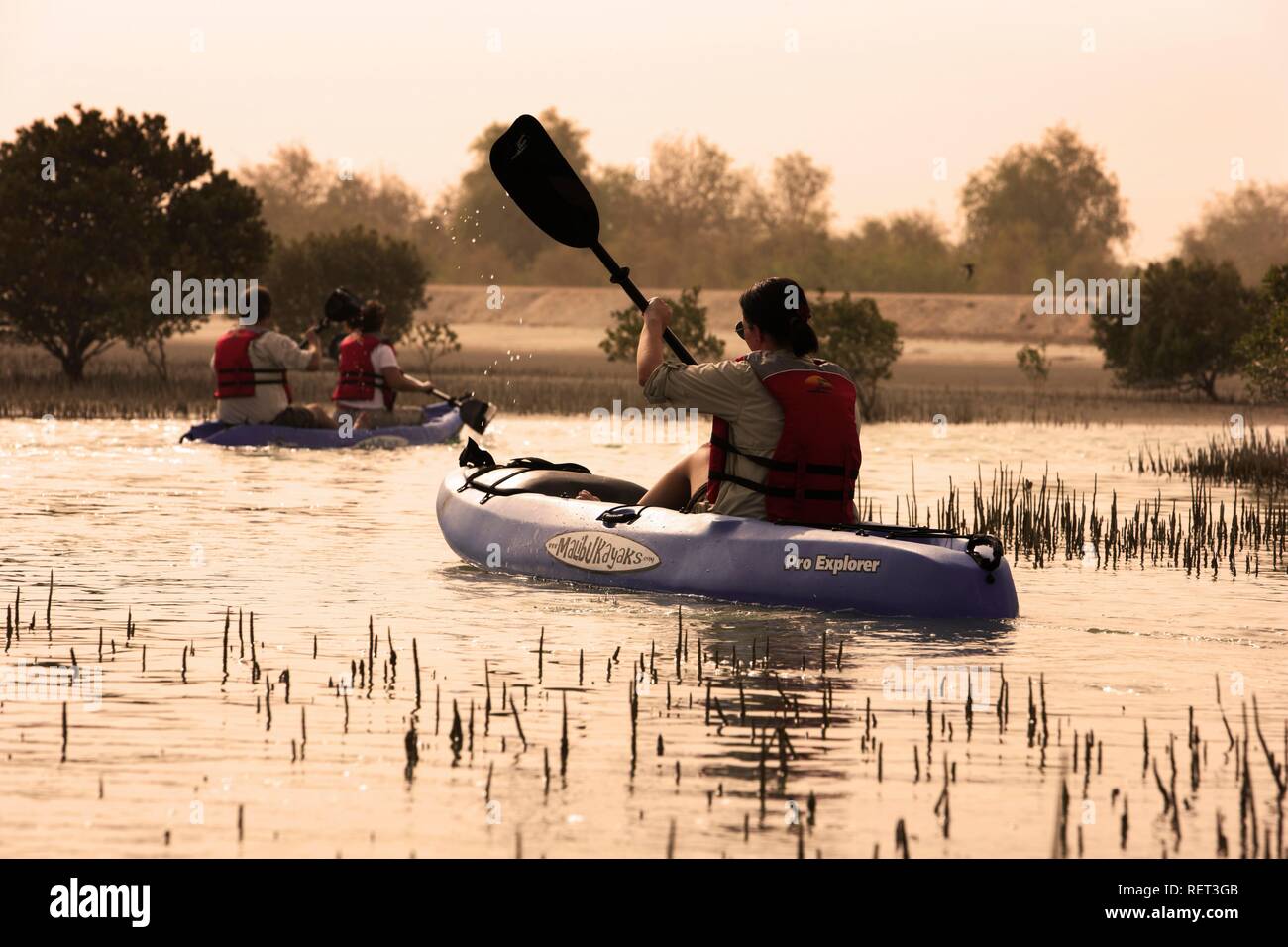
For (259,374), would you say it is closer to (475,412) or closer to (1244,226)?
(475,412)

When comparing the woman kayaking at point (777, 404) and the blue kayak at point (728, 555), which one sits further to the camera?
the woman kayaking at point (777, 404)

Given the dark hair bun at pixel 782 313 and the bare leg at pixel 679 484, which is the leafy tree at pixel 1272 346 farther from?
the dark hair bun at pixel 782 313

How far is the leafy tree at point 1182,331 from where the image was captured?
32.0 metres

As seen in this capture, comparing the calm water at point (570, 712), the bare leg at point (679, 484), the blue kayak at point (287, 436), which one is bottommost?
the calm water at point (570, 712)

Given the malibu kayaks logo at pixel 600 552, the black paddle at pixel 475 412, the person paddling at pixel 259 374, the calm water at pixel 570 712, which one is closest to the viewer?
the calm water at pixel 570 712

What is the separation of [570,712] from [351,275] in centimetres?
3406

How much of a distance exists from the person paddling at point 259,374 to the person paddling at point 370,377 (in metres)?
0.40

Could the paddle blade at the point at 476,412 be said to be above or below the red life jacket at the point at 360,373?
below

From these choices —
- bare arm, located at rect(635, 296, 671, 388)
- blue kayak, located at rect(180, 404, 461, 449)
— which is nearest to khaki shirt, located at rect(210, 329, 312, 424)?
blue kayak, located at rect(180, 404, 461, 449)

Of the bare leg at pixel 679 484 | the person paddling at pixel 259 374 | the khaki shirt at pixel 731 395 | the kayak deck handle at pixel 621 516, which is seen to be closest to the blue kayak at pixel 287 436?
the person paddling at pixel 259 374

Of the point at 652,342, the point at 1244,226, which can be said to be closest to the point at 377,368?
the point at 652,342

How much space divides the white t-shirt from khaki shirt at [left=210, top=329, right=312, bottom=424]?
714 millimetres

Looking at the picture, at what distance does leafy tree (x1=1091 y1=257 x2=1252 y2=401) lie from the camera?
32031 millimetres

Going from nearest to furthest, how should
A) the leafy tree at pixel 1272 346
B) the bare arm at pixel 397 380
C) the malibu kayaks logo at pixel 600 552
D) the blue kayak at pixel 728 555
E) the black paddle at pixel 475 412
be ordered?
the blue kayak at pixel 728 555, the malibu kayaks logo at pixel 600 552, the bare arm at pixel 397 380, the black paddle at pixel 475 412, the leafy tree at pixel 1272 346
